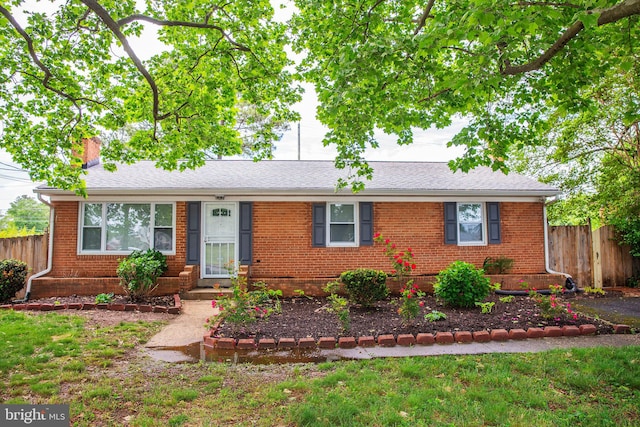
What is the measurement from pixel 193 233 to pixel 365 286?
544 cm

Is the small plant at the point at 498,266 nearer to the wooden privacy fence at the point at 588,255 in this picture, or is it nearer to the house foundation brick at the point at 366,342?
the wooden privacy fence at the point at 588,255

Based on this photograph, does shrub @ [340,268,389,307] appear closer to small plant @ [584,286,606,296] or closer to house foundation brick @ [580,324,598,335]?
house foundation brick @ [580,324,598,335]

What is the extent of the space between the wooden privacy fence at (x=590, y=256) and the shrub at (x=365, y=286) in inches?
275

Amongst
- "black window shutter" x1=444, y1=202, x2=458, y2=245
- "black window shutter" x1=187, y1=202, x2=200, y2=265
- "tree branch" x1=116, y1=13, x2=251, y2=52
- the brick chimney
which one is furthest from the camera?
the brick chimney

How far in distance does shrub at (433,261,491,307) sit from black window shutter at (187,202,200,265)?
6668mm

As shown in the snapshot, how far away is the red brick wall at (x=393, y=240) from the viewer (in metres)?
10.6

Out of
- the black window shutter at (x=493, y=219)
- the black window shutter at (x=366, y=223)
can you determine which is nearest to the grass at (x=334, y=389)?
the black window shutter at (x=366, y=223)

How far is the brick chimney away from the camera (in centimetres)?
1245

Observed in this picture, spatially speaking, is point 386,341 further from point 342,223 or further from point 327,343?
point 342,223

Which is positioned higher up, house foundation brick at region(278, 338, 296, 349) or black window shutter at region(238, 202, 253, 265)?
black window shutter at region(238, 202, 253, 265)

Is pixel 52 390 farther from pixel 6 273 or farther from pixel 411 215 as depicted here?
pixel 411 215

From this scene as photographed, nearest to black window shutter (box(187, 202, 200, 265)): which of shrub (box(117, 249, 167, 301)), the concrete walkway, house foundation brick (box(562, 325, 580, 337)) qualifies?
shrub (box(117, 249, 167, 301))

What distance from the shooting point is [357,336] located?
5.96m

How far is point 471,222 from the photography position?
443 inches
